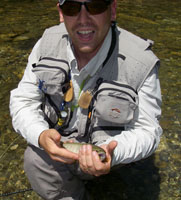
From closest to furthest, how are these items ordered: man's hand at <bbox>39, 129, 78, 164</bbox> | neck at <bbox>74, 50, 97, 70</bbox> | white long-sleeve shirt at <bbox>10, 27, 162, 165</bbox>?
man's hand at <bbox>39, 129, 78, 164</bbox> → white long-sleeve shirt at <bbox>10, 27, 162, 165</bbox> → neck at <bbox>74, 50, 97, 70</bbox>

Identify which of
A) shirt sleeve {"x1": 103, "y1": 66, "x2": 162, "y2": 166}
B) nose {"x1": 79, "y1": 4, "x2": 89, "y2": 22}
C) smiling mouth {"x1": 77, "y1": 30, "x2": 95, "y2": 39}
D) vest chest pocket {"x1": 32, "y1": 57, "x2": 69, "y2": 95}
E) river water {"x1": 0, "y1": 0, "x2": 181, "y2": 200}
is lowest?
river water {"x1": 0, "y1": 0, "x2": 181, "y2": 200}

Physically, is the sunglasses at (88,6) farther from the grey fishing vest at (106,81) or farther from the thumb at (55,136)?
the thumb at (55,136)

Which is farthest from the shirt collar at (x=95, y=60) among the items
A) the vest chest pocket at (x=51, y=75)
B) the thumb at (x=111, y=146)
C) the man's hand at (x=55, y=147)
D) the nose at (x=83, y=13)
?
the thumb at (x=111, y=146)

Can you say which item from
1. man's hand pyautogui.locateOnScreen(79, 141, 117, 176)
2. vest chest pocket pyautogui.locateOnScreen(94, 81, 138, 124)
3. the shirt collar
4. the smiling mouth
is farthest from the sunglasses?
man's hand pyautogui.locateOnScreen(79, 141, 117, 176)

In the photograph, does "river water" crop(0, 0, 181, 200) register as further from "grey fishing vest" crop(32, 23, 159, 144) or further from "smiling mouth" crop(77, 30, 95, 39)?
"smiling mouth" crop(77, 30, 95, 39)

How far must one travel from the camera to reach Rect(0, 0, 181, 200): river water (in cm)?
377

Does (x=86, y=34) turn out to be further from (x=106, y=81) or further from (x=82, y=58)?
(x=106, y=81)

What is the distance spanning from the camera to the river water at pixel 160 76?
3.77 m

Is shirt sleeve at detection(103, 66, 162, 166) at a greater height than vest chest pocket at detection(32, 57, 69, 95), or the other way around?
vest chest pocket at detection(32, 57, 69, 95)

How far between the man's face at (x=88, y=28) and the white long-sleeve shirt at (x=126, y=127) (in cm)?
17

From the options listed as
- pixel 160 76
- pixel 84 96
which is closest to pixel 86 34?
pixel 84 96

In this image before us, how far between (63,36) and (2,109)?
2.58 metres

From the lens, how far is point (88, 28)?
9.45ft

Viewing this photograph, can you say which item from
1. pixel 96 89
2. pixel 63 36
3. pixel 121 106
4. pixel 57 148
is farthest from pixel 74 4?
pixel 57 148
